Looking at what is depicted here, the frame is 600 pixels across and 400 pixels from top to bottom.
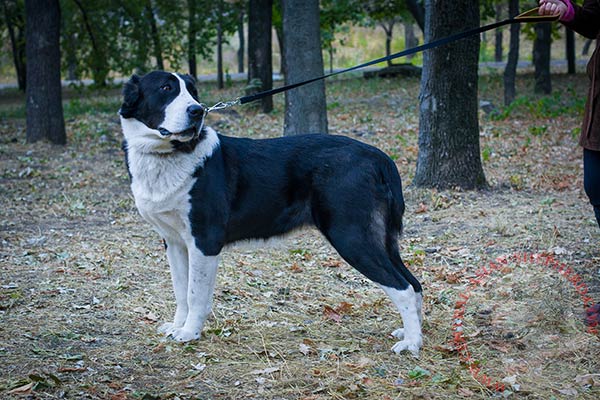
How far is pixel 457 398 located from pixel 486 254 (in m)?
2.72

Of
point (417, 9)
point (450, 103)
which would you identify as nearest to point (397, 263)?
point (450, 103)

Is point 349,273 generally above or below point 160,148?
below

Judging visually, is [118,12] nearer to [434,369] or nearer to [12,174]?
[12,174]

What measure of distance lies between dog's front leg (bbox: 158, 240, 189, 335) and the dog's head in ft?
2.31

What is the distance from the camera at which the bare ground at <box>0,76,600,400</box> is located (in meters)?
4.07

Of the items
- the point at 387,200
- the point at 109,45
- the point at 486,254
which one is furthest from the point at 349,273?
the point at 109,45

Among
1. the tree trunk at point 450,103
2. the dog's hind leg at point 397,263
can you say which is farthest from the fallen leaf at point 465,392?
the tree trunk at point 450,103

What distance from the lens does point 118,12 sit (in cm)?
1928

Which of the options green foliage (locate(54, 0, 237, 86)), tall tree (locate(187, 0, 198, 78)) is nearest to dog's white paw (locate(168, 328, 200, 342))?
green foliage (locate(54, 0, 237, 86))

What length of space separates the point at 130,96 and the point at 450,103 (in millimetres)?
4867

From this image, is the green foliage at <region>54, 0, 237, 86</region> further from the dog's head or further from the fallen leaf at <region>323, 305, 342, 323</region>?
the fallen leaf at <region>323, 305, 342, 323</region>

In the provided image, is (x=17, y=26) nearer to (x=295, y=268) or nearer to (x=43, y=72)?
(x=43, y=72)

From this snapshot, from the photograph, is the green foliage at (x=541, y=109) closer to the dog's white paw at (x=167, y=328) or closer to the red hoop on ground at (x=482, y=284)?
the red hoop on ground at (x=482, y=284)

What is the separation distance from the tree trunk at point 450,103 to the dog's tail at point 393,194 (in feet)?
12.8
